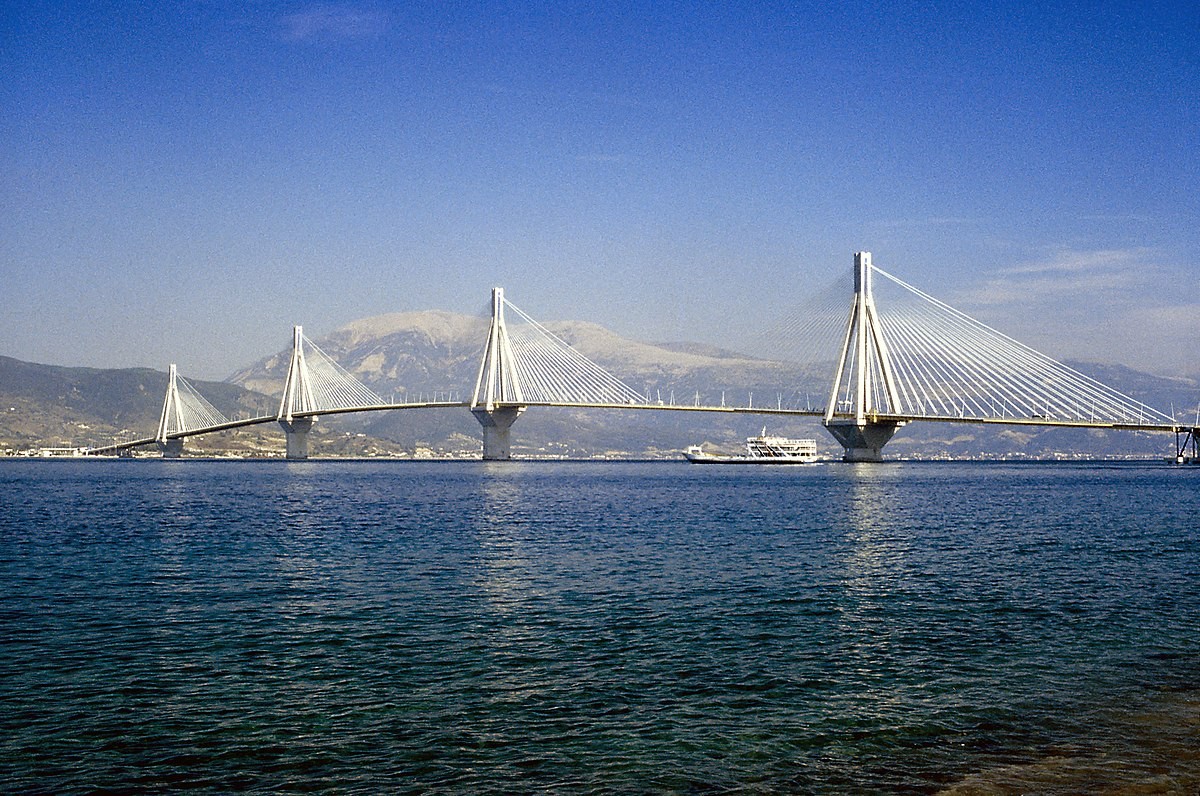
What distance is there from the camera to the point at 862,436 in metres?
122

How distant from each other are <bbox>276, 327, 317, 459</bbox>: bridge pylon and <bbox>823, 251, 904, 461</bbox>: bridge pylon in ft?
245

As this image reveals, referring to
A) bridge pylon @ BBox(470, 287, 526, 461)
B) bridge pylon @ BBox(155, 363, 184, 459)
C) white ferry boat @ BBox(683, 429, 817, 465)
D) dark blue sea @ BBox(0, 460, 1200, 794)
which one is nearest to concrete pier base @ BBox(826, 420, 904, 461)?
white ferry boat @ BBox(683, 429, 817, 465)

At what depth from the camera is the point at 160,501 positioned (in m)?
63.3

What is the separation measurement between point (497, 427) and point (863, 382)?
50.9 meters

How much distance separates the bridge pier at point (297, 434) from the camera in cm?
15812

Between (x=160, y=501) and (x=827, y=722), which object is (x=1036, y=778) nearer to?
(x=827, y=722)

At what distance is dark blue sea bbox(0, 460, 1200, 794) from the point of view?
11.7 meters

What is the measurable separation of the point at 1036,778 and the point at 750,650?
6.78 m

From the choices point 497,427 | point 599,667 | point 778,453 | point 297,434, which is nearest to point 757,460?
point 778,453

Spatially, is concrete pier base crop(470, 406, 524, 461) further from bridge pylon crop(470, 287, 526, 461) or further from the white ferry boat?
the white ferry boat

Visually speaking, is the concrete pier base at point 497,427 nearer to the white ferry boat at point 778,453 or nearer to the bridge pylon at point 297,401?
the bridge pylon at point 297,401

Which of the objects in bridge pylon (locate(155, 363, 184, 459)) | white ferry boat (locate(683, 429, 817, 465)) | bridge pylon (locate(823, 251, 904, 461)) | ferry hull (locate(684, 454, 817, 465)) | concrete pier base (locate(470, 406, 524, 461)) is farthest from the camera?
bridge pylon (locate(155, 363, 184, 459))

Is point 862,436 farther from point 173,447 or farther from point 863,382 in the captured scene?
point 173,447

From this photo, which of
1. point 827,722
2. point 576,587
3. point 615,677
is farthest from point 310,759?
point 576,587
